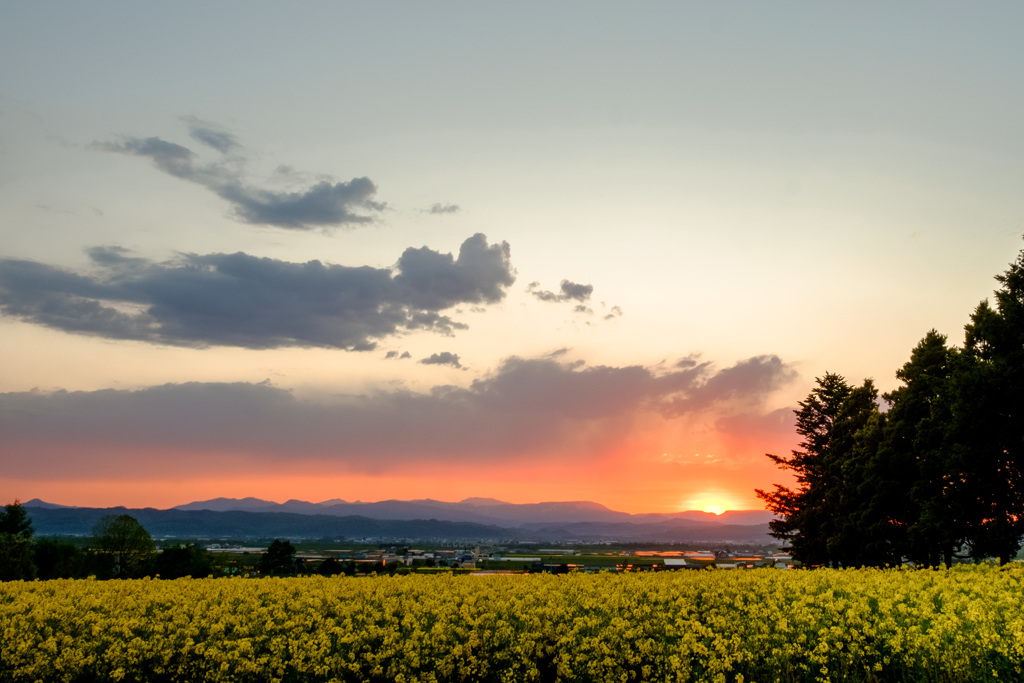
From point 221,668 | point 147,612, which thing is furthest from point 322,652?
point 147,612

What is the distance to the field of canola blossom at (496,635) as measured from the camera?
35.6 feet

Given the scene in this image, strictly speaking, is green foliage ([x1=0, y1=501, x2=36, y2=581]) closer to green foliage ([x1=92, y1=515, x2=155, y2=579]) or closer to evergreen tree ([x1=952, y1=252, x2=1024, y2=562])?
green foliage ([x1=92, y1=515, x2=155, y2=579])

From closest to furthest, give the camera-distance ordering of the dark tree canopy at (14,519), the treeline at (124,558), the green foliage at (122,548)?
the dark tree canopy at (14,519) < the treeline at (124,558) < the green foliage at (122,548)

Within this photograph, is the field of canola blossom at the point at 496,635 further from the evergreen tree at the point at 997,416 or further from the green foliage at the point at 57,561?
the green foliage at the point at 57,561

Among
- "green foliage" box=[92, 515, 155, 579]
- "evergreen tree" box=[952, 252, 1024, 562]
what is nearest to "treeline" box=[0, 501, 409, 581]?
"green foliage" box=[92, 515, 155, 579]

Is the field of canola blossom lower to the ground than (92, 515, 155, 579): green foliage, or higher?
higher

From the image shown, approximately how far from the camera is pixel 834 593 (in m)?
15.2

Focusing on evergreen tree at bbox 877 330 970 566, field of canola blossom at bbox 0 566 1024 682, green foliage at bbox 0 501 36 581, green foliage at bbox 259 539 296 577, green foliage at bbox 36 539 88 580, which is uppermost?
evergreen tree at bbox 877 330 970 566

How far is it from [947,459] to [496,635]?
104 ft

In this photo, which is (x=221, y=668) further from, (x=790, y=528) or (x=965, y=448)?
(x=790, y=528)

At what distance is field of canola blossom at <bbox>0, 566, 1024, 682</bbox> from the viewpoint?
427 inches

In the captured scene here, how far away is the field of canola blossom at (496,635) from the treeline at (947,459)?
21918 mm

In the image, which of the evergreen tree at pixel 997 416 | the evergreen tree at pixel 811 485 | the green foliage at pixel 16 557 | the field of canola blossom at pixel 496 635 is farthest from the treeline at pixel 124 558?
the field of canola blossom at pixel 496 635

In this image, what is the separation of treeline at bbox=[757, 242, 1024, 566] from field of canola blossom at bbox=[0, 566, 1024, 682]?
21918mm
